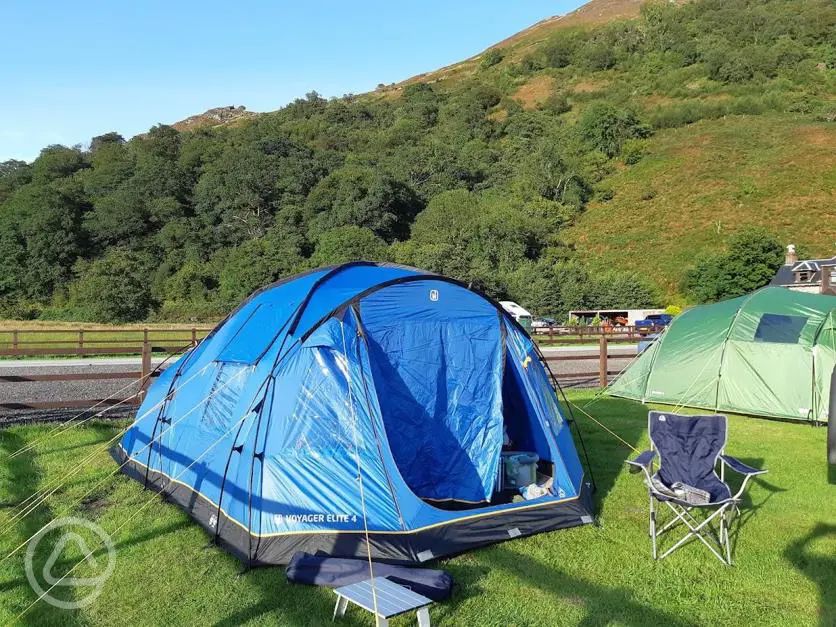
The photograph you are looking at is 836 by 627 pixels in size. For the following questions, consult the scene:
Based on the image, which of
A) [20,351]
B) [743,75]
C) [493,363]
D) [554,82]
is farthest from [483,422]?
[554,82]

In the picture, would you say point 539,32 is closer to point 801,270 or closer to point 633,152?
point 633,152

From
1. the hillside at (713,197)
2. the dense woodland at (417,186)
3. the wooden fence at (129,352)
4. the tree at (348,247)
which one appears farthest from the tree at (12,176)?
the hillside at (713,197)

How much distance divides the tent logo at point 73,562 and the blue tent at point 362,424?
805 mm

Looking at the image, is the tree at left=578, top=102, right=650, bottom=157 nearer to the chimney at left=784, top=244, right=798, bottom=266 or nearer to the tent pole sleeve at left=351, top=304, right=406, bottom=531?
the chimney at left=784, top=244, right=798, bottom=266

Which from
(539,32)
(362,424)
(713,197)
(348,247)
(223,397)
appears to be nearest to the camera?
(362,424)

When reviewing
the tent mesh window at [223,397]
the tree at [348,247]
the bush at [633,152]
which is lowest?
the tree at [348,247]

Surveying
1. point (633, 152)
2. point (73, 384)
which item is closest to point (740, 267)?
point (633, 152)

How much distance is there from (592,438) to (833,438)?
152 inches

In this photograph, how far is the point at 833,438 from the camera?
5602mm

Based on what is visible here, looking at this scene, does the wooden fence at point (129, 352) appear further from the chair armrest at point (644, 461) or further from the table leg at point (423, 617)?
the table leg at point (423, 617)

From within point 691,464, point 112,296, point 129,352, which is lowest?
point 112,296

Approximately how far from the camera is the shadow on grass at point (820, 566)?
14.0 feet

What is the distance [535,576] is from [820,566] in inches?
88.3

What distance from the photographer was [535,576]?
477 cm
